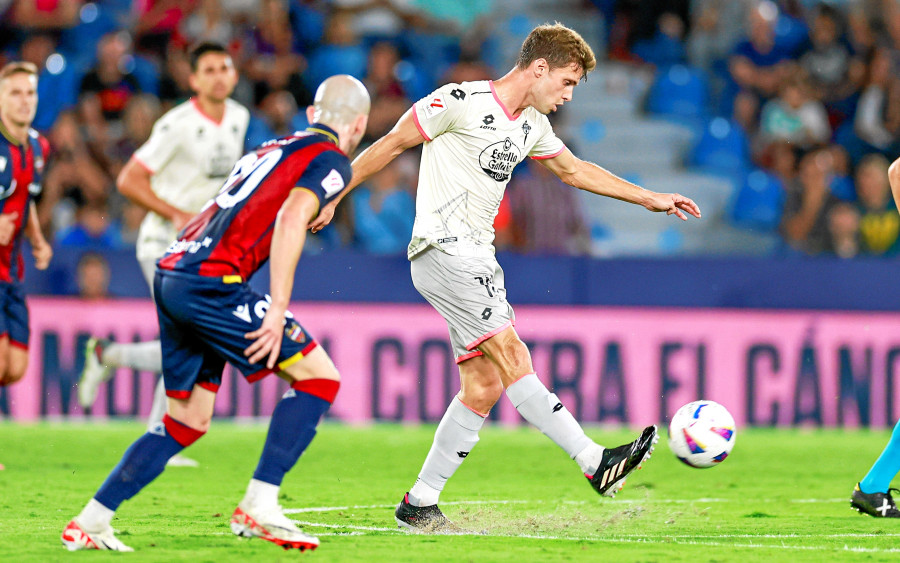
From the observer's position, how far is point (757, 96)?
15602mm

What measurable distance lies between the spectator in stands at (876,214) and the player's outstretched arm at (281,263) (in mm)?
9225

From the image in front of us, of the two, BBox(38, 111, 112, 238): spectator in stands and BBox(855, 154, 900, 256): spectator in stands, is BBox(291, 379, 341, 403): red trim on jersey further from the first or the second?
BBox(855, 154, 900, 256): spectator in stands

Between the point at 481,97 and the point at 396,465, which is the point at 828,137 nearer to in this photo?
the point at 396,465

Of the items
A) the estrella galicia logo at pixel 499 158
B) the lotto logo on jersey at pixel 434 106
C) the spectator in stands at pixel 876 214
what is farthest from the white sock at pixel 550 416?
the spectator in stands at pixel 876 214

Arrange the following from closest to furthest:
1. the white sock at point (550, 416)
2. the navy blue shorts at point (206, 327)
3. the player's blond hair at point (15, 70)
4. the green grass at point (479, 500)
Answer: the navy blue shorts at point (206, 327), the green grass at point (479, 500), the white sock at point (550, 416), the player's blond hair at point (15, 70)

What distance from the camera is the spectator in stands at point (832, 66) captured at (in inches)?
605

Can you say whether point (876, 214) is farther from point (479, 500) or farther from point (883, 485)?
point (479, 500)

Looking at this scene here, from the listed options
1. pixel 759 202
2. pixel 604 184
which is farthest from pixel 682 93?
pixel 604 184

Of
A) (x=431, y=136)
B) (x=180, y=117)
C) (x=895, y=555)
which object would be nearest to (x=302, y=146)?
(x=431, y=136)

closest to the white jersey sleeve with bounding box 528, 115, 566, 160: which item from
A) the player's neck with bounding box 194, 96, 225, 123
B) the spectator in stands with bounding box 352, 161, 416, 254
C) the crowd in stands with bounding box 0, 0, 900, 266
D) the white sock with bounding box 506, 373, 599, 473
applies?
the white sock with bounding box 506, 373, 599, 473

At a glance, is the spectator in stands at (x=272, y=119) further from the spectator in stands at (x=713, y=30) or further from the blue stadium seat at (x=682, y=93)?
the spectator in stands at (x=713, y=30)

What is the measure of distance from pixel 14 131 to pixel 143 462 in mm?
4183

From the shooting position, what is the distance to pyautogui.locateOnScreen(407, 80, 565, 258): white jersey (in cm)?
618

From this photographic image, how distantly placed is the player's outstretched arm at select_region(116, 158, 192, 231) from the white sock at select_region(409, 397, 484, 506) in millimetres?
2937
